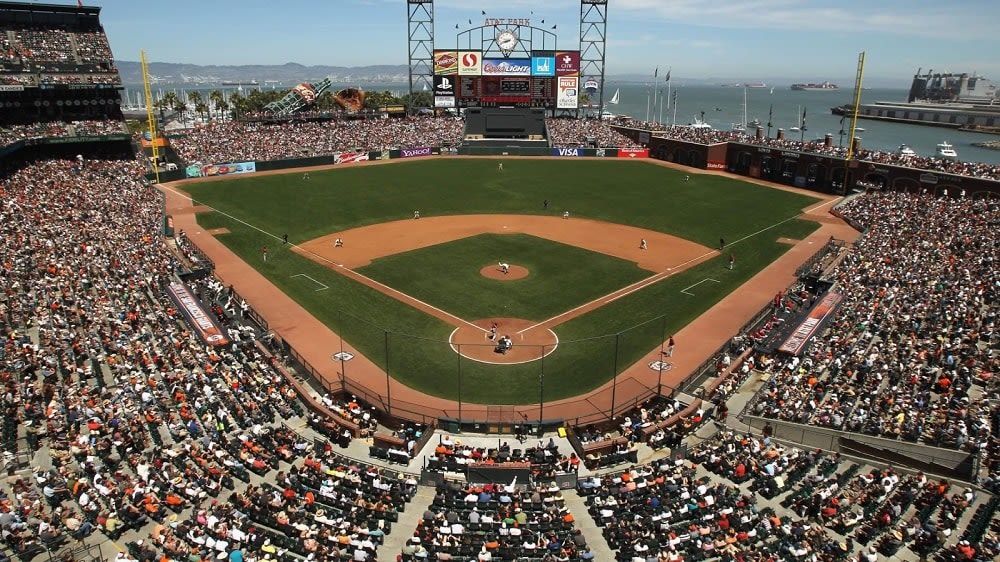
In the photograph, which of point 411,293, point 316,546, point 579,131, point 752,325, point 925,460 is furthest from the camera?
point 579,131

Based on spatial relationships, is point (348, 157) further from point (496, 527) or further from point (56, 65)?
point (496, 527)

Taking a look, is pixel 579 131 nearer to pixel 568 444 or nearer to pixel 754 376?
pixel 754 376

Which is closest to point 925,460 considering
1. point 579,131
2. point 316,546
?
point 316,546

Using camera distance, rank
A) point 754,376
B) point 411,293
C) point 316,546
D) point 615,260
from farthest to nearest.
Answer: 1. point 615,260
2. point 411,293
3. point 754,376
4. point 316,546

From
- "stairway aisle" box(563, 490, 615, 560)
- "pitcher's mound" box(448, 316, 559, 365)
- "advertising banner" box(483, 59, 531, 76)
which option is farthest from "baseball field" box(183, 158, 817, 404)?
"advertising banner" box(483, 59, 531, 76)

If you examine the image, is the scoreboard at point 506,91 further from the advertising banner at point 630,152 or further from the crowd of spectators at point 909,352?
the crowd of spectators at point 909,352

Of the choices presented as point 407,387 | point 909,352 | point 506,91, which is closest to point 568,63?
point 506,91
